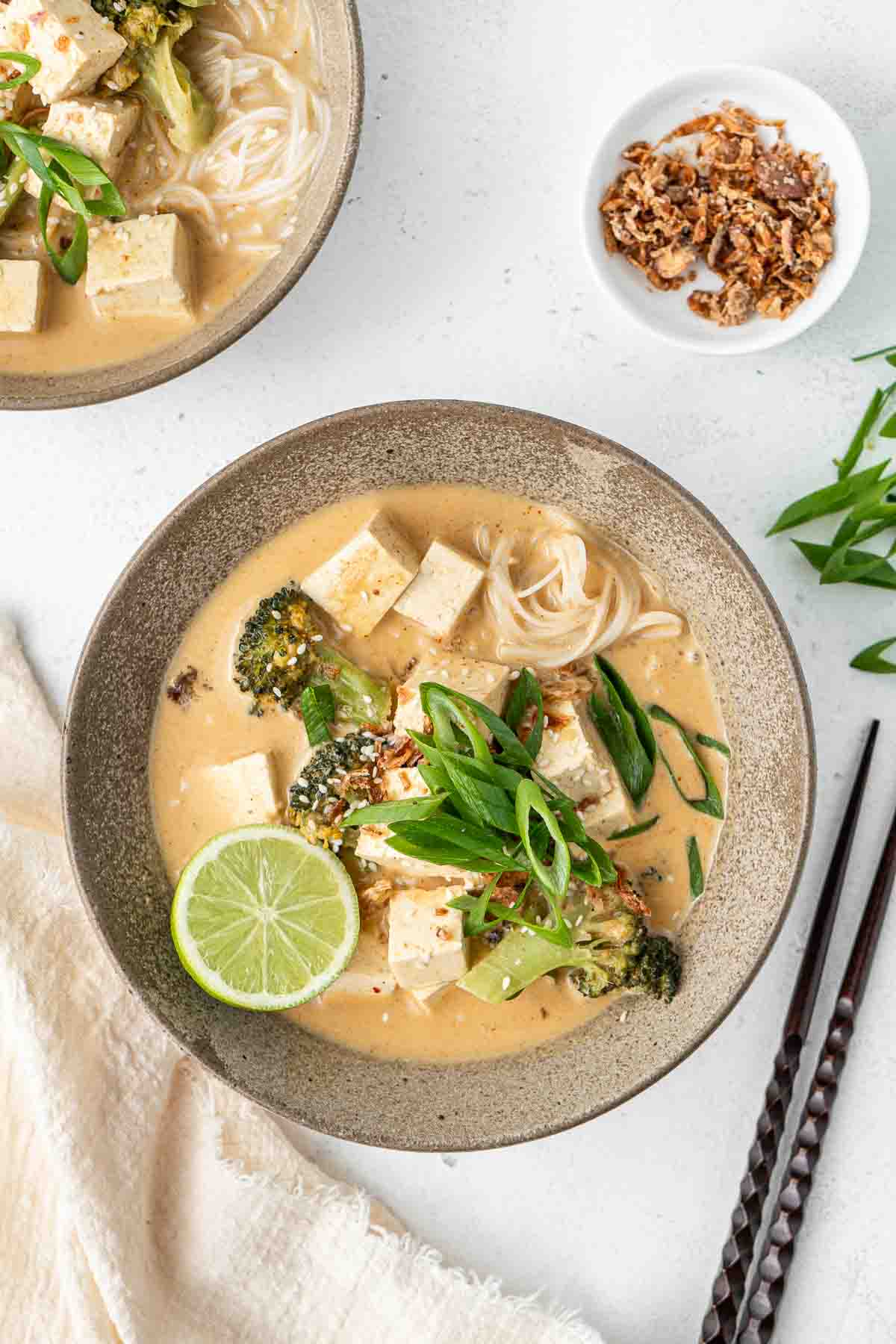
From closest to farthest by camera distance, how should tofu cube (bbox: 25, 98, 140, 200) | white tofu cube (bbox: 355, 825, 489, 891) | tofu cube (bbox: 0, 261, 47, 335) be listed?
white tofu cube (bbox: 355, 825, 489, 891), tofu cube (bbox: 25, 98, 140, 200), tofu cube (bbox: 0, 261, 47, 335)

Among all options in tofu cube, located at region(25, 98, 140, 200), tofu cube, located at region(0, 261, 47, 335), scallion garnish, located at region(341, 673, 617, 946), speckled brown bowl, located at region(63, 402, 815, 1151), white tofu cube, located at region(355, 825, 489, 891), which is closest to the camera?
scallion garnish, located at region(341, 673, 617, 946)

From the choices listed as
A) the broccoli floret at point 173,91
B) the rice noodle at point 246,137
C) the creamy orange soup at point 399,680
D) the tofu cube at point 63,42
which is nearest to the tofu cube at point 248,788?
the creamy orange soup at point 399,680

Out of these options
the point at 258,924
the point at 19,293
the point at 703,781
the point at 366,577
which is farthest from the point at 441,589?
the point at 19,293

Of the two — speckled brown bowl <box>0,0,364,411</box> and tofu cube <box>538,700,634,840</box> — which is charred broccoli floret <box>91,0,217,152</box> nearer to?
speckled brown bowl <box>0,0,364,411</box>

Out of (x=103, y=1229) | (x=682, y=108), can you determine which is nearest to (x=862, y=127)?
(x=682, y=108)

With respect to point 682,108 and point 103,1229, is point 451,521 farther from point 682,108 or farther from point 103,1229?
point 103,1229

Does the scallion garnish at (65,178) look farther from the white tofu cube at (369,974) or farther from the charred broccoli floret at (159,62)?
the white tofu cube at (369,974)

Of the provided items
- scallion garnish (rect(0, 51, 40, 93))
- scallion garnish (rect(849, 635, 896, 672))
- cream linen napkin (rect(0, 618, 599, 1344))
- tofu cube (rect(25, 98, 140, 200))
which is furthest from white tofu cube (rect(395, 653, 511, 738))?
scallion garnish (rect(0, 51, 40, 93))

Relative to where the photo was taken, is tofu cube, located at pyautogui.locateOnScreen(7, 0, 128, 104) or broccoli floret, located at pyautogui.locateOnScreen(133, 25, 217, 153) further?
broccoli floret, located at pyautogui.locateOnScreen(133, 25, 217, 153)
